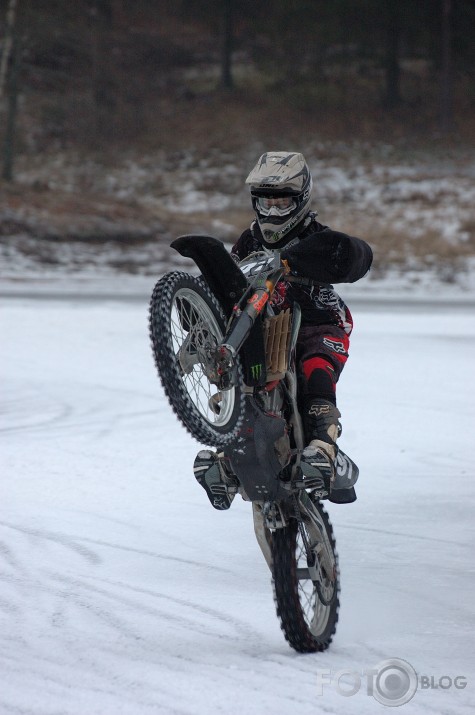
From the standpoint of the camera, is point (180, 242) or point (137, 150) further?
point (137, 150)

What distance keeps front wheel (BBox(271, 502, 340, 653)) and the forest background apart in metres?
27.7

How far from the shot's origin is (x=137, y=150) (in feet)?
157

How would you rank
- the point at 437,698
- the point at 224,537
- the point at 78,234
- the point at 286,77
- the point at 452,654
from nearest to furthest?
the point at 437,698 < the point at 452,654 < the point at 224,537 < the point at 78,234 < the point at 286,77

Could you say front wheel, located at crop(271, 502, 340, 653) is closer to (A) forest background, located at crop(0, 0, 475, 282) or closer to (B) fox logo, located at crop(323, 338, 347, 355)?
(B) fox logo, located at crop(323, 338, 347, 355)

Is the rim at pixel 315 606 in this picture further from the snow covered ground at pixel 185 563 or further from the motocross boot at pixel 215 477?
the motocross boot at pixel 215 477

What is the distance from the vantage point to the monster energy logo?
172 inches

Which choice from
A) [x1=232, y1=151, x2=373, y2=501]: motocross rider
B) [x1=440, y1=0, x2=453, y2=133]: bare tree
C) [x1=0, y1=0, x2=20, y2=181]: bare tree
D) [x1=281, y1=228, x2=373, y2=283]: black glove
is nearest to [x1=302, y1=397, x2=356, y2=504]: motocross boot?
[x1=232, y1=151, x2=373, y2=501]: motocross rider

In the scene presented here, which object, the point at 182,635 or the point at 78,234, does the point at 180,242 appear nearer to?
the point at 182,635

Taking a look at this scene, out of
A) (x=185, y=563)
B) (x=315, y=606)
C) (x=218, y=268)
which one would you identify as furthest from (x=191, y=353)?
(x=185, y=563)

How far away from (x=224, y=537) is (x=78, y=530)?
885mm

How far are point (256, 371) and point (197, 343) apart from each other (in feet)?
0.90

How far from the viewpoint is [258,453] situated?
4375mm

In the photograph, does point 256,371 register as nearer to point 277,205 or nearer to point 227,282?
point 227,282

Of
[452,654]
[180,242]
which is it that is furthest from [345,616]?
[180,242]
